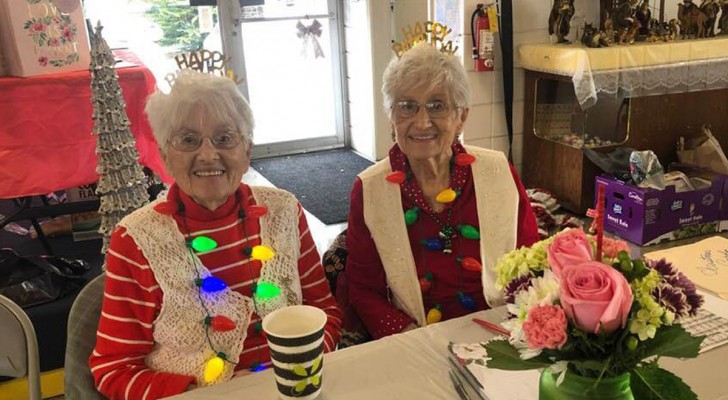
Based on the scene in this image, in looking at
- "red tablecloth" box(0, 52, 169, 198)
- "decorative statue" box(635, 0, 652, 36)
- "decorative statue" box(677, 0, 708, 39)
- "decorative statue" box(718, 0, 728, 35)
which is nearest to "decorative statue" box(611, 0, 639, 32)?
"decorative statue" box(635, 0, 652, 36)

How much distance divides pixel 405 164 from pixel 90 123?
1.38 metres

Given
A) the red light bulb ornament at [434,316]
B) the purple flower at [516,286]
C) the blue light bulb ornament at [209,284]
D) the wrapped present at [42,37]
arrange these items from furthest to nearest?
the wrapped present at [42,37] < the red light bulb ornament at [434,316] < the blue light bulb ornament at [209,284] < the purple flower at [516,286]

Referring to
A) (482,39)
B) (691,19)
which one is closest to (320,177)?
(482,39)

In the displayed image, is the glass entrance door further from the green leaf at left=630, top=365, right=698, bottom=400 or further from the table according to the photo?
the green leaf at left=630, top=365, right=698, bottom=400

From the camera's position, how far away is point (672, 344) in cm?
81

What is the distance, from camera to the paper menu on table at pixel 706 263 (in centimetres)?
142

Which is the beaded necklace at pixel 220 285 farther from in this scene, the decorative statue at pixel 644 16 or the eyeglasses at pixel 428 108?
the decorative statue at pixel 644 16

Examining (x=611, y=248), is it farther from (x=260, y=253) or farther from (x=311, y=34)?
(x=311, y=34)

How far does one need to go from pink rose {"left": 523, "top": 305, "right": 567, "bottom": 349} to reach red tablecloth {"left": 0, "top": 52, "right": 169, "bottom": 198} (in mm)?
1845

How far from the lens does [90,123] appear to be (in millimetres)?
2420

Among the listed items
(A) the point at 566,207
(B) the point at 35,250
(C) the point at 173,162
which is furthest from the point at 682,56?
(B) the point at 35,250

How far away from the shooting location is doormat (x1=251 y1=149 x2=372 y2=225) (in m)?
4.38

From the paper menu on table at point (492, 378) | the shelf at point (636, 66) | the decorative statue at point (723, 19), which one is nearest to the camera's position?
the paper menu on table at point (492, 378)

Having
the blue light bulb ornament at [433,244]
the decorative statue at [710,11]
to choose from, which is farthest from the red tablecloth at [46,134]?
the decorative statue at [710,11]
